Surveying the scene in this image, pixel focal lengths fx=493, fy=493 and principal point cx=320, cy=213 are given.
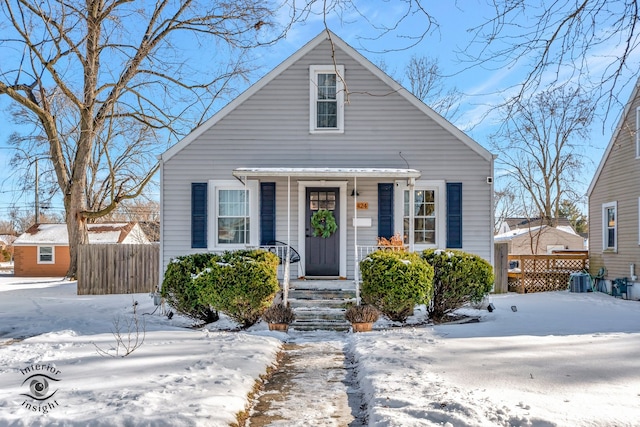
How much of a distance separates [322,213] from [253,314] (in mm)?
3169

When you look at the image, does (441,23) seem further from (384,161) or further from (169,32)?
(169,32)

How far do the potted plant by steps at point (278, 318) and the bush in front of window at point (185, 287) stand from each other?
1.32 meters

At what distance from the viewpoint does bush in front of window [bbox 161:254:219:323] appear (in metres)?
9.15

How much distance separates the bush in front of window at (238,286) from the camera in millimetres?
8633

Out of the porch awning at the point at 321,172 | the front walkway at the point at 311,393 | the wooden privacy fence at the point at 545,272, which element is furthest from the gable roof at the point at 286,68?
the wooden privacy fence at the point at 545,272

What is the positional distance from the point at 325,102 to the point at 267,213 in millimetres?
2944

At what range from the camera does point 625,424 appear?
363 cm

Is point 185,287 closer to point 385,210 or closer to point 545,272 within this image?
point 385,210

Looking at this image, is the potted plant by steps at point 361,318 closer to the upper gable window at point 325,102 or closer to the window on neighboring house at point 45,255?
the upper gable window at point 325,102

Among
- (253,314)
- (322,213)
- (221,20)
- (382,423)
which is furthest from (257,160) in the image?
(382,423)

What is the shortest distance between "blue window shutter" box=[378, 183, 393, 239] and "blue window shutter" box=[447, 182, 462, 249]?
4.46 feet

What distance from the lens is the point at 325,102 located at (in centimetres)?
1159

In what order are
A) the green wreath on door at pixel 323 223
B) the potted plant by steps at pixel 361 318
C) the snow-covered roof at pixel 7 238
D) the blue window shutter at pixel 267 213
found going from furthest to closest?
the snow-covered roof at pixel 7 238
the blue window shutter at pixel 267 213
the green wreath on door at pixel 323 223
the potted plant by steps at pixel 361 318

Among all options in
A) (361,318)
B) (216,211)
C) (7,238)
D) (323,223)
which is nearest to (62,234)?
(216,211)
